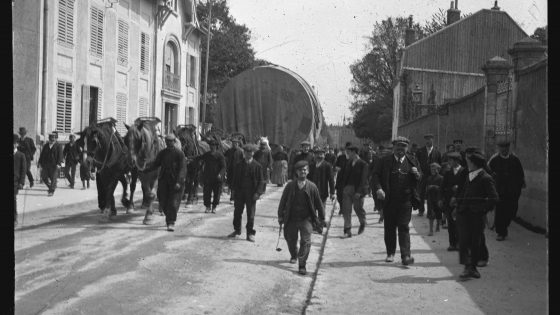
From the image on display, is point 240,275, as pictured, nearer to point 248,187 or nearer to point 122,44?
point 248,187

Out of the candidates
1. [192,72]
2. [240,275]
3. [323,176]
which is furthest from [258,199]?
[192,72]

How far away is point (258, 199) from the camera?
11.9 metres

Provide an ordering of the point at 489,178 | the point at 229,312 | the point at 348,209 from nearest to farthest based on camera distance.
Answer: the point at 229,312
the point at 489,178
the point at 348,209

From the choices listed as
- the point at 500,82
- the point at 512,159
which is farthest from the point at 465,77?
the point at 512,159

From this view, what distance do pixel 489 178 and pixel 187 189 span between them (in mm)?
9909

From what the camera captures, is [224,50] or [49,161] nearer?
[49,161]

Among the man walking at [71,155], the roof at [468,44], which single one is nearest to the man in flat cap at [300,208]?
the man walking at [71,155]

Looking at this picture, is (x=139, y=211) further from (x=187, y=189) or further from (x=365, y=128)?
(x=365, y=128)

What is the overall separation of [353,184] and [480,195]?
4.25 metres

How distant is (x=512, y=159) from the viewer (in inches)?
404

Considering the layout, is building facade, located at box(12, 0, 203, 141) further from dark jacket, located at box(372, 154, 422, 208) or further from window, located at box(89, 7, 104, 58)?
dark jacket, located at box(372, 154, 422, 208)

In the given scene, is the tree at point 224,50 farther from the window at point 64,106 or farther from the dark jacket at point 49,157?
the dark jacket at point 49,157

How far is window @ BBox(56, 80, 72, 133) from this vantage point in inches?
729

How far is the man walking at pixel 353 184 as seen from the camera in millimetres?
11352
